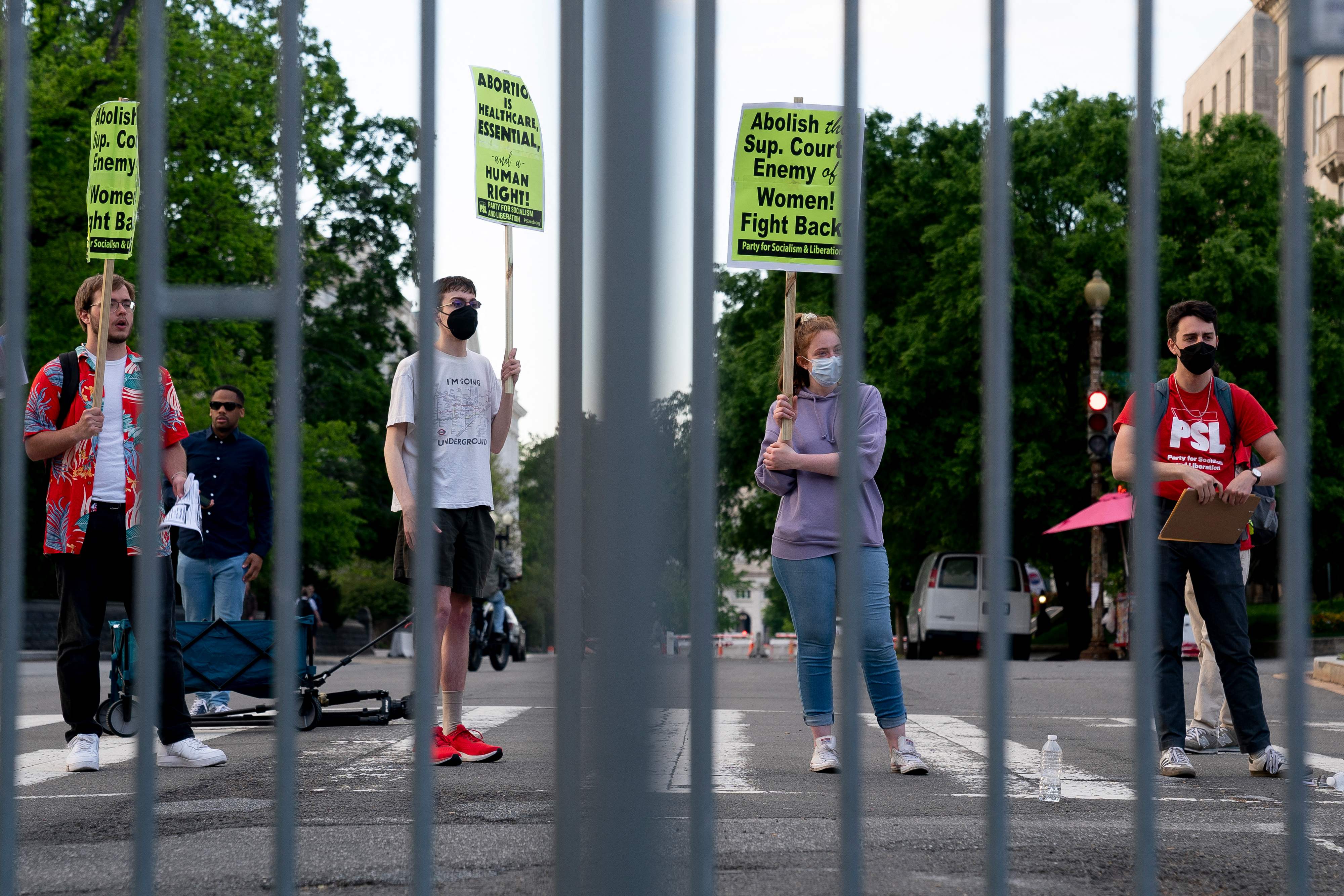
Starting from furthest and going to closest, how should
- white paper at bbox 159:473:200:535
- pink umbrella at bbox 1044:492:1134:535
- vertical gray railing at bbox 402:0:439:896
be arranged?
1. pink umbrella at bbox 1044:492:1134:535
2. white paper at bbox 159:473:200:535
3. vertical gray railing at bbox 402:0:439:896

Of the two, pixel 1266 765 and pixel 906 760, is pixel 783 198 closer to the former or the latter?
A: pixel 906 760

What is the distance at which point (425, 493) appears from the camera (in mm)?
2299

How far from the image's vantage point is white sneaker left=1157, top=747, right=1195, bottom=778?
6164mm

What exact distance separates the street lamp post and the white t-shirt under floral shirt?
62.5 ft

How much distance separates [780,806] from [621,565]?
118 inches

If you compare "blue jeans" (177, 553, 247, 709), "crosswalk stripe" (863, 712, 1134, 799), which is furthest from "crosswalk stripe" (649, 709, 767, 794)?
"blue jeans" (177, 553, 247, 709)

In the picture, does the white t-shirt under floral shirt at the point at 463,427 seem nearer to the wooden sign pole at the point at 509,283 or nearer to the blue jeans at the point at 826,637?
the blue jeans at the point at 826,637

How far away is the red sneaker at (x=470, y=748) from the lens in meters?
6.37

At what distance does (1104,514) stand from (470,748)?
17225mm

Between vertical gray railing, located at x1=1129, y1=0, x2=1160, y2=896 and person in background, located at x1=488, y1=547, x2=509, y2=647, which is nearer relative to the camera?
vertical gray railing, located at x1=1129, y1=0, x2=1160, y2=896

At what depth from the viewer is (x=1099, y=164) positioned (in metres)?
31.2

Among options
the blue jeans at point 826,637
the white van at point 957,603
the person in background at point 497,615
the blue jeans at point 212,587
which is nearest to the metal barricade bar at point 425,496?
the blue jeans at point 826,637

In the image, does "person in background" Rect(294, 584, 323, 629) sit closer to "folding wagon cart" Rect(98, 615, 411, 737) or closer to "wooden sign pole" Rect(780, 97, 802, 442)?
"folding wagon cart" Rect(98, 615, 411, 737)

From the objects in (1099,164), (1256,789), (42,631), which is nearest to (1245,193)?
(1099,164)
